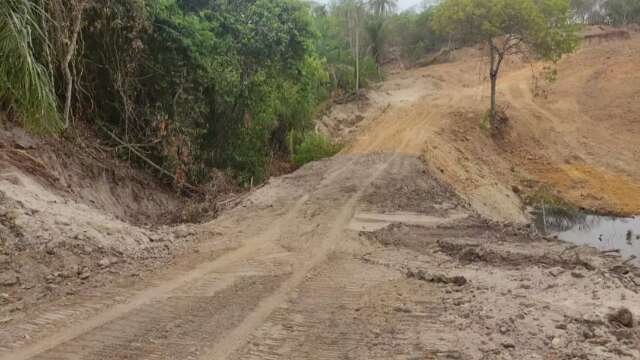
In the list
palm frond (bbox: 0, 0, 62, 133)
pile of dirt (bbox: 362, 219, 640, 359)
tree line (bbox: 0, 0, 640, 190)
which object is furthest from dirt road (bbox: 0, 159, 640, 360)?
tree line (bbox: 0, 0, 640, 190)

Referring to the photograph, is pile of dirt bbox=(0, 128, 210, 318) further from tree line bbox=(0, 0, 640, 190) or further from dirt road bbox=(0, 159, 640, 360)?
tree line bbox=(0, 0, 640, 190)

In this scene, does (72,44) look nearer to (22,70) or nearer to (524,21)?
(22,70)

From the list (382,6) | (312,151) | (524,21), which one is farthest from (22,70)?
(382,6)

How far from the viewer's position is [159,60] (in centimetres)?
1254

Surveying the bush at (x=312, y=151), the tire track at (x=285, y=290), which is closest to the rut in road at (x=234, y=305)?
the tire track at (x=285, y=290)

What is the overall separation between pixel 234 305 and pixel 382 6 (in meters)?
49.1

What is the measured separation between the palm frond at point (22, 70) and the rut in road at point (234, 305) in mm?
2249

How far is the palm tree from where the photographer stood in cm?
5065

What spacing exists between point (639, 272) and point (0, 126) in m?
9.03

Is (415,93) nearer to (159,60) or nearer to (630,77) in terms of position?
(630,77)

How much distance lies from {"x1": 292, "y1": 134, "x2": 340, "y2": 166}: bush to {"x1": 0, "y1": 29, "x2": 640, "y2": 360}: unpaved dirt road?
24.7 ft

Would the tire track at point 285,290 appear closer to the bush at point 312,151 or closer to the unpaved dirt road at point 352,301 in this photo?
the unpaved dirt road at point 352,301

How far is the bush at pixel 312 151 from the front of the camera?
59.0 ft

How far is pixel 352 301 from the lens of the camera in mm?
6277
